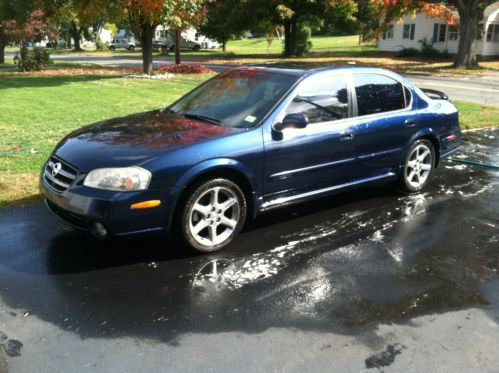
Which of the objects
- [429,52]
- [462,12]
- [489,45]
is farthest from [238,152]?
[489,45]

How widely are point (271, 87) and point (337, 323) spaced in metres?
2.55

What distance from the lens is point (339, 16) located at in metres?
40.8

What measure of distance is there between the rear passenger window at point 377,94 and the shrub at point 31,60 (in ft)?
66.4

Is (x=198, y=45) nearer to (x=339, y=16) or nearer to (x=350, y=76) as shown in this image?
(x=339, y=16)

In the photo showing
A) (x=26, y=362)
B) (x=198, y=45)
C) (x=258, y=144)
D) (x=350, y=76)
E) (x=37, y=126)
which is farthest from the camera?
(x=198, y=45)

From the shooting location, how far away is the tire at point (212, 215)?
4.27 meters

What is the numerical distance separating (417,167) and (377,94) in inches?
44.4

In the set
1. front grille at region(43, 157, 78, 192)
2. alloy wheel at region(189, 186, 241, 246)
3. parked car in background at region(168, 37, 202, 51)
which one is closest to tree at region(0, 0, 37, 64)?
front grille at region(43, 157, 78, 192)

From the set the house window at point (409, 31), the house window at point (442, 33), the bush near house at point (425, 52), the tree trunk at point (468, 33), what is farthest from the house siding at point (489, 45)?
the tree trunk at point (468, 33)

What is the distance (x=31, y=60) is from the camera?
22.4m

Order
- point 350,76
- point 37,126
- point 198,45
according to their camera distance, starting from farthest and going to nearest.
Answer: point 198,45 → point 37,126 → point 350,76

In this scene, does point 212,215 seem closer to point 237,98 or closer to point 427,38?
point 237,98

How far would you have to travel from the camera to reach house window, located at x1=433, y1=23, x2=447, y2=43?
138 ft

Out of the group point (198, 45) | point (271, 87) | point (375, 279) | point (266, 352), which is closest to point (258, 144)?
point (271, 87)
